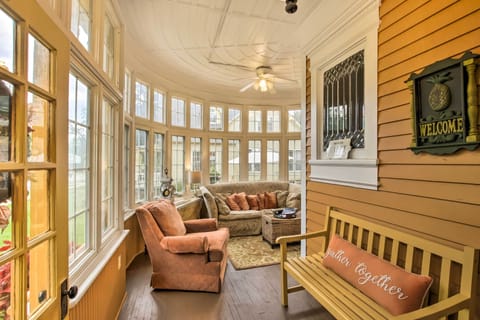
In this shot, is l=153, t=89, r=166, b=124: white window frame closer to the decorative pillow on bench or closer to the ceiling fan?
the ceiling fan

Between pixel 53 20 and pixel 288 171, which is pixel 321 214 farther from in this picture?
pixel 288 171

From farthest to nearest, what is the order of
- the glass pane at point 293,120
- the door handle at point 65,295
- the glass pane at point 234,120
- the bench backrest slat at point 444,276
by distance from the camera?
the glass pane at point 293,120, the glass pane at point 234,120, the bench backrest slat at point 444,276, the door handle at point 65,295

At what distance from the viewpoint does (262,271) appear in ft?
10.7

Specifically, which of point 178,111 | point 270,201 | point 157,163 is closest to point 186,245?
point 157,163

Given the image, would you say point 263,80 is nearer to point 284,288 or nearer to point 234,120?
point 234,120

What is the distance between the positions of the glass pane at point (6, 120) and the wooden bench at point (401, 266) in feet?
6.31

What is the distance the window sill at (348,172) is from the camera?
6.67ft

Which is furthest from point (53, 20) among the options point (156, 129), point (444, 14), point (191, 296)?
point (156, 129)

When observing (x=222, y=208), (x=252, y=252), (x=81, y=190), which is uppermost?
(x=81, y=190)

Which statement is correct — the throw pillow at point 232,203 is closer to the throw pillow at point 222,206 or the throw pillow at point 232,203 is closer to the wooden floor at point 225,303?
the throw pillow at point 222,206

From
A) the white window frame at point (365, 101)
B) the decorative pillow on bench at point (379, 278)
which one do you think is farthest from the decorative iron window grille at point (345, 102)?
the decorative pillow on bench at point (379, 278)

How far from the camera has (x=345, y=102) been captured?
2443mm

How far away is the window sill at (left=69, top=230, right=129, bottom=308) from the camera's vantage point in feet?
4.80

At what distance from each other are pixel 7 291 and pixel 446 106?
2.21 m
